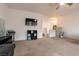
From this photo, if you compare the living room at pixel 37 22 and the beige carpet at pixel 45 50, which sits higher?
the living room at pixel 37 22

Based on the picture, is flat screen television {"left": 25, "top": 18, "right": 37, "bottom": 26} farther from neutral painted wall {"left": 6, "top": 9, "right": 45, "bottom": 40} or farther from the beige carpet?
the beige carpet

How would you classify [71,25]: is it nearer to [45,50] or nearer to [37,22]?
[37,22]

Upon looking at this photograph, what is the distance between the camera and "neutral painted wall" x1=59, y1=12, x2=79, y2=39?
7.33 meters

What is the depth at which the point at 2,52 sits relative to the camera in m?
1.35

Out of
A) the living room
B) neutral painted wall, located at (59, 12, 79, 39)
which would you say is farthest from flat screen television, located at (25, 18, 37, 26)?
neutral painted wall, located at (59, 12, 79, 39)

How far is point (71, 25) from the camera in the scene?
25.9ft

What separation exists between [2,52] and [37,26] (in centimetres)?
639

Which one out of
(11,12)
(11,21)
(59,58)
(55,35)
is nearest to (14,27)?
(11,21)

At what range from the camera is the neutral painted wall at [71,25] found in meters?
7.33

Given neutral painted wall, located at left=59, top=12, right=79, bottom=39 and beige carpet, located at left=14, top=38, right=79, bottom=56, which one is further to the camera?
neutral painted wall, located at left=59, top=12, right=79, bottom=39

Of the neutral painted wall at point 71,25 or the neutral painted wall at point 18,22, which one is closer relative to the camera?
the neutral painted wall at point 18,22

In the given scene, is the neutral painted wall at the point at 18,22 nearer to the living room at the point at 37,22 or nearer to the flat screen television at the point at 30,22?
the living room at the point at 37,22

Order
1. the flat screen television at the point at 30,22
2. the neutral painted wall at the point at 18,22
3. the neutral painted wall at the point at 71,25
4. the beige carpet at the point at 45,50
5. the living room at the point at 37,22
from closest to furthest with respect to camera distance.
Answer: the beige carpet at the point at 45,50
the living room at the point at 37,22
the neutral painted wall at the point at 18,22
the flat screen television at the point at 30,22
the neutral painted wall at the point at 71,25

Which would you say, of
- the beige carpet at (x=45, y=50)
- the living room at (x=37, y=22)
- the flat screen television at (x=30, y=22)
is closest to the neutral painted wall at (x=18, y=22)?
the living room at (x=37, y=22)
